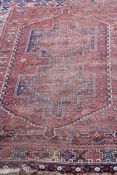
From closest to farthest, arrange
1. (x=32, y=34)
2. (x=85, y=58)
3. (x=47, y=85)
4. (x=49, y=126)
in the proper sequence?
(x=49, y=126), (x=47, y=85), (x=85, y=58), (x=32, y=34)

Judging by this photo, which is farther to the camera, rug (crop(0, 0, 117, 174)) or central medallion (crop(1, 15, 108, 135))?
central medallion (crop(1, 15, 108, 135))

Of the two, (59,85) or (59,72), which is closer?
(59,85)

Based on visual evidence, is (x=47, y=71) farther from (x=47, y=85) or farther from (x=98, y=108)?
(x=98, y=108)

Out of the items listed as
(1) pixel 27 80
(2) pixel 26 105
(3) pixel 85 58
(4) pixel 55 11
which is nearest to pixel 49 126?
(2) pixel 26 105

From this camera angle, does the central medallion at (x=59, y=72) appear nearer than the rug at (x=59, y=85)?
No

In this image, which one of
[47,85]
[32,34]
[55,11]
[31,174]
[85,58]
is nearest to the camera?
[31,174]

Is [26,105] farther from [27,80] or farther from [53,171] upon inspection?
[53,171]

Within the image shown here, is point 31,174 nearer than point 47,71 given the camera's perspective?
Yes
